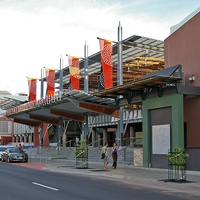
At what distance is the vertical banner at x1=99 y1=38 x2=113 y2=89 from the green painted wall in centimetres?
1030

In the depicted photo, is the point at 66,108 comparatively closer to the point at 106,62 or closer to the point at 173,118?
the point at 106,62

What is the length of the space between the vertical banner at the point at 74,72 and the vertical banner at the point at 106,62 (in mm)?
7770

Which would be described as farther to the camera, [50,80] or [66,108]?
[50,80]

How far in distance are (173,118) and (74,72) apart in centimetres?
2219

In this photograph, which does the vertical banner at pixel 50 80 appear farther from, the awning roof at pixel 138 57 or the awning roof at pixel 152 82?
the awning roof at pixel 152 82

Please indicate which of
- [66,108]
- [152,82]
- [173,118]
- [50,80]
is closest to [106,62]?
[66,108]

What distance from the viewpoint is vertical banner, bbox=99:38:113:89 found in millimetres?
38500

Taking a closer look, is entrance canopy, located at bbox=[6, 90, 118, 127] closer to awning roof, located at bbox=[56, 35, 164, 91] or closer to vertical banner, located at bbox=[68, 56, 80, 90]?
vertical banner, located at bbox=[68, 56, 80, 90]

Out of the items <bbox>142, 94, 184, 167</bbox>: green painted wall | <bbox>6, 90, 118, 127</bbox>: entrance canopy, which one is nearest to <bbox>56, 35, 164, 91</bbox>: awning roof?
<bbox>6, 90, 118, 127</bbox>: entrance canopy

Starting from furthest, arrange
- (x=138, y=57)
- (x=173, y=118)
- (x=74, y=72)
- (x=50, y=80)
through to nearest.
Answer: (x=50, y=80) < (x=138, y=57) < (x=74, y=72) < (x=173, y=118)

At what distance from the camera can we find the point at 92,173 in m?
24.1

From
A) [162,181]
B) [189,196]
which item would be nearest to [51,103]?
[162,181]

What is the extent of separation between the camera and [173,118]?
999 inches

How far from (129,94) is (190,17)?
286 inches
